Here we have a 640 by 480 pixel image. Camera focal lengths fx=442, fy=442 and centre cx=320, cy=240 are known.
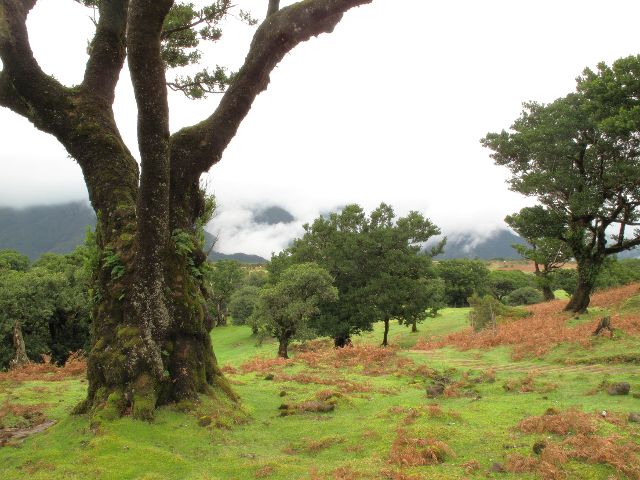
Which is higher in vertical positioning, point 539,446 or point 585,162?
point 585,162

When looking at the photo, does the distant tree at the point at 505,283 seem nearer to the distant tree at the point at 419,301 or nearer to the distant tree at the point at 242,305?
the distant tree at the point at 242,305

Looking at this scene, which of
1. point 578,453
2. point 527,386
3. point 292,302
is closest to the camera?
point 578,453

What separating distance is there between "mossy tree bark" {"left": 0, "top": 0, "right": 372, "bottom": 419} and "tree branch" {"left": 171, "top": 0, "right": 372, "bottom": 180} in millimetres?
20

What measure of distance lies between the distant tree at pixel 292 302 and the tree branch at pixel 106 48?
16.2 meters

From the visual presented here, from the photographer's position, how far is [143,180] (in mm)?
7168

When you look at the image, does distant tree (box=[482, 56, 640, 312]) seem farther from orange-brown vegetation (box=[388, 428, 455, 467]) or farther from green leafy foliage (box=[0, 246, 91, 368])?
green leafy foliage (box=[0, 246, 91, 368])

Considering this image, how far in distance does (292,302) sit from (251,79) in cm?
1712

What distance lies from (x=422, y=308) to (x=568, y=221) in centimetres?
1110

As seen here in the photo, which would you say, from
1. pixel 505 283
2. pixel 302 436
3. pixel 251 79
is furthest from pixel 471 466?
pixel 505 283

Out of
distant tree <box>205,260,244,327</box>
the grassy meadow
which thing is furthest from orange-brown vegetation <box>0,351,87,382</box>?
distant tree <box>205,260,244,327</box>

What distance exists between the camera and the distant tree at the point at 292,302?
2434 cm

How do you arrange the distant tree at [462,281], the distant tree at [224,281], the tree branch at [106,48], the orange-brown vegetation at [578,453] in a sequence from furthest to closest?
the distant tree at [224,281] < the distant tree at [462,281] < the tree branch at [106,48] < the orange-brown vegetation at [578,453]

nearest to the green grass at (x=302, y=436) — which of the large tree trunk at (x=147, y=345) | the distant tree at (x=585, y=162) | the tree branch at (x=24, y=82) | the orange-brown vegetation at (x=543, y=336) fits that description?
the large tree trunk at (x=147, y=345)

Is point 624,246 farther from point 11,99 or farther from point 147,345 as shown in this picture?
point 11,99
